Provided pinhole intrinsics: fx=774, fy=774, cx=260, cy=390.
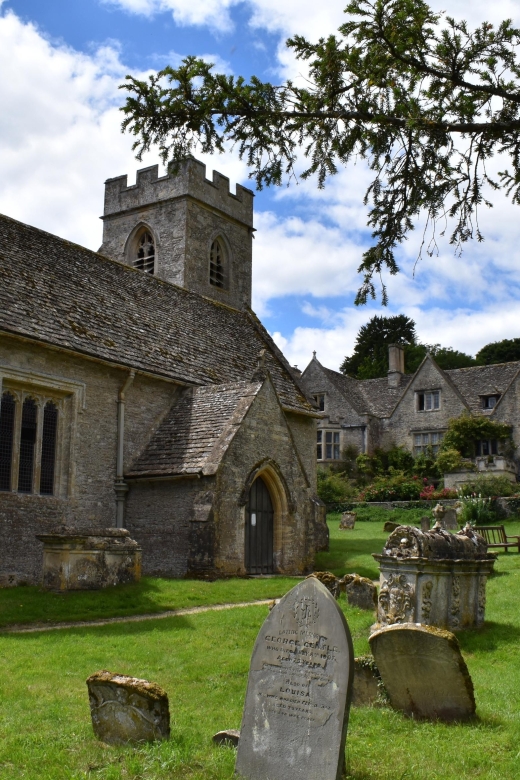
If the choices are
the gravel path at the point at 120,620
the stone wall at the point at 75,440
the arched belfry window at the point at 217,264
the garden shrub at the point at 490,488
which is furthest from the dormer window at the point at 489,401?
the gravel path at the point at 120,620

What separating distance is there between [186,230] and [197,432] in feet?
53.9

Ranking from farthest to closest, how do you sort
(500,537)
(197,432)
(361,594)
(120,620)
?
(500,537) < (197,432) < (361,594) < (120,620)

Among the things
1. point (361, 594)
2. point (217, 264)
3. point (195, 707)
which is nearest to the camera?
point (195, 707)

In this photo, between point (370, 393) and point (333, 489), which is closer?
point (333, 489)

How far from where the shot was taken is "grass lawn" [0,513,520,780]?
5.78 meters

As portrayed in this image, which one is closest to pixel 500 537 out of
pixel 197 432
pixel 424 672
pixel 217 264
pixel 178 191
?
pixel 197 432

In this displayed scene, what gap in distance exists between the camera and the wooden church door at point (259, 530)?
726 inches

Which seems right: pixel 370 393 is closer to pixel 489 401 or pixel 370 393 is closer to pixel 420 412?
pixel 420 412

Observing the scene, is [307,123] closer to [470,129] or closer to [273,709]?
[470,129]

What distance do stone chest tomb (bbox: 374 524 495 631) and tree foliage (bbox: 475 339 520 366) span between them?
6493 centimetres

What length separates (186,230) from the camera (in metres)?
33.0

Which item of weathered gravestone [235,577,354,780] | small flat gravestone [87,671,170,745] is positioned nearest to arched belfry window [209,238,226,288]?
small flat gravestone [87,671,170,745]

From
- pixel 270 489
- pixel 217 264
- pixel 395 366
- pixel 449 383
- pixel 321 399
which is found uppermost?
pixel 217 264

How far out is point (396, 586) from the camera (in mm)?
10586
